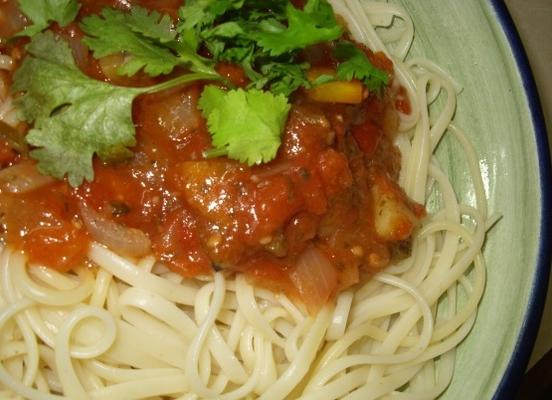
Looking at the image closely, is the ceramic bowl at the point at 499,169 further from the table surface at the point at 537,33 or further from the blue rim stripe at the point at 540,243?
the table surface at the point at 537,33

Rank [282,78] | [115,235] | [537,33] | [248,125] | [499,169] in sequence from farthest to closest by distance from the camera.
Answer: [537,33] < [499,169] < [115,235] < [282,78] < [248,125]

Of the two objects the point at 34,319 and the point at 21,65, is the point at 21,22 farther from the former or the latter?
the point at 34,319

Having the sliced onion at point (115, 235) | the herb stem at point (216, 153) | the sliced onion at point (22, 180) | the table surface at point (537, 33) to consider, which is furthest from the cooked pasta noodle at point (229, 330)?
the table surface at point (537, 33)

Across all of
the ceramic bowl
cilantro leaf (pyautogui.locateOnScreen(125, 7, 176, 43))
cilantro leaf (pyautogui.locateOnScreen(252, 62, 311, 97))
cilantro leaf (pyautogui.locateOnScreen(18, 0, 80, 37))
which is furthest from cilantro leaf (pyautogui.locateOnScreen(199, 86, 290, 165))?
the ceramic bowl

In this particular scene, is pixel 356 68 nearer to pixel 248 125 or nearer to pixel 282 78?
pixel 282 78

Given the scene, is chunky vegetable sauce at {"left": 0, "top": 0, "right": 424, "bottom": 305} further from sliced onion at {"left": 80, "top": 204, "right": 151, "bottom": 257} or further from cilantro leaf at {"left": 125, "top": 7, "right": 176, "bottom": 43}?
cilantro leaf at {"left": 125, "top": 7, "right": 176, "bottom": 43}

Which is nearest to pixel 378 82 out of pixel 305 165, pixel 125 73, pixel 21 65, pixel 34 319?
pixel 305 165

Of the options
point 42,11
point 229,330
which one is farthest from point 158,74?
point 229,330
